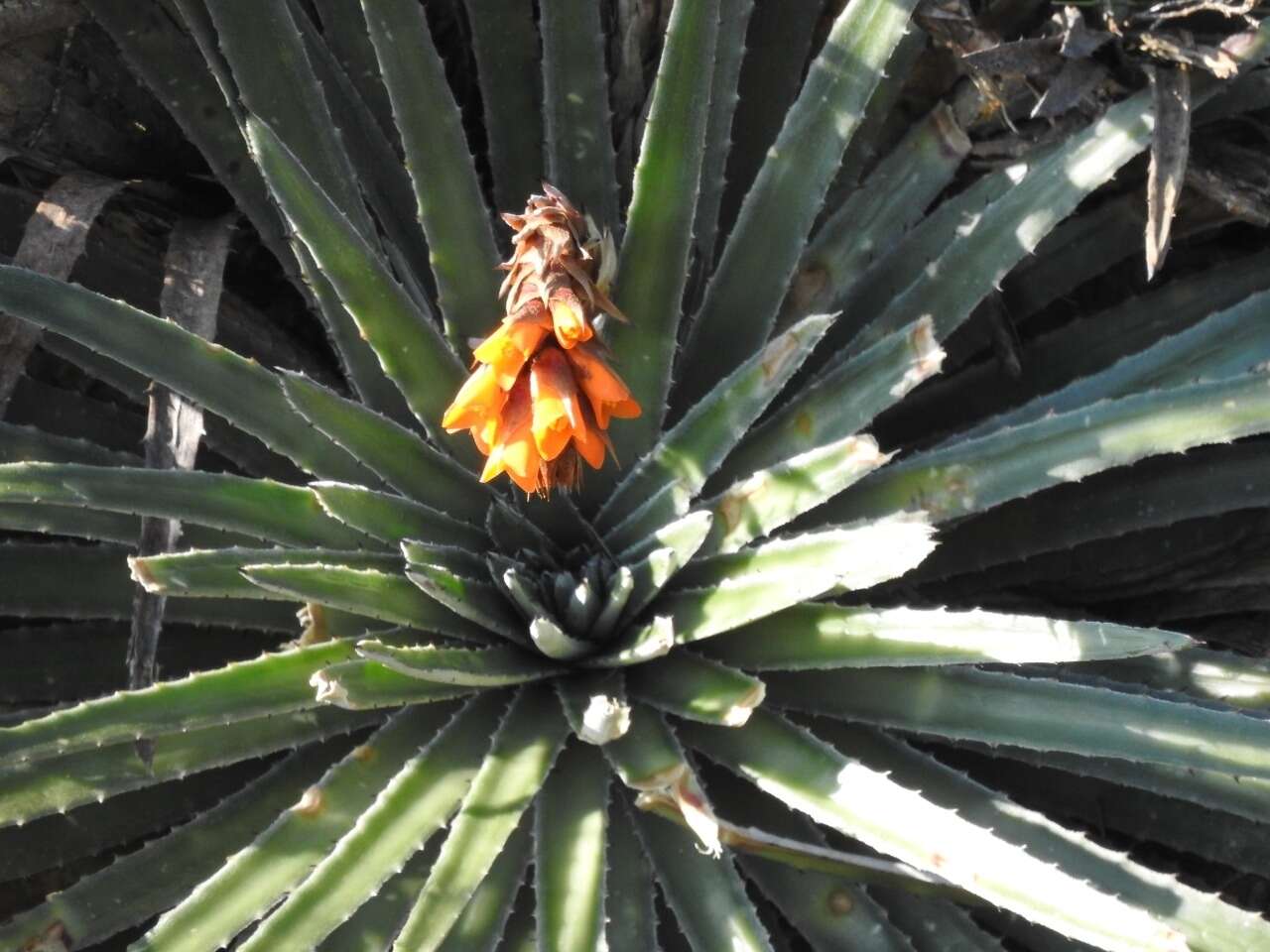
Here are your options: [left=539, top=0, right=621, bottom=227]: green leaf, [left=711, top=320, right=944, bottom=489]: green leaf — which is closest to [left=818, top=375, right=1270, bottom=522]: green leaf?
[left=711, top=320, right=944, bottom=489]: green leaf

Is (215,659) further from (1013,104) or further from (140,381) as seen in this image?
(1013,104)

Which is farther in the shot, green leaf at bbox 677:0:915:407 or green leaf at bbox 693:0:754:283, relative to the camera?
green leaf at bbox 693:0:754:283

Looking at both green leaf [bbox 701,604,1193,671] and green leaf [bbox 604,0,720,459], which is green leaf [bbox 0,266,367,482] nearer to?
green leaf [bbox 604,0,720,459]

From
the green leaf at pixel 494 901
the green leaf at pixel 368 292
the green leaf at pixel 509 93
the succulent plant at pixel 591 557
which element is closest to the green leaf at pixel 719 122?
the succulent plant at pixel 591 557

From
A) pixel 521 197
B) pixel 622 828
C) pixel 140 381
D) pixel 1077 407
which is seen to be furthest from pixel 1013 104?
pixel 140 381

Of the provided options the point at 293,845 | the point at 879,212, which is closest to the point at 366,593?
the point at 293,845

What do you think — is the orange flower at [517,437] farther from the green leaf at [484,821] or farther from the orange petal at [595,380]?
the green leaf at [484,821]

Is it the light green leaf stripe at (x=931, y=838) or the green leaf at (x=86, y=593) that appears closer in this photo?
the light green leaf stripe at (x=931, y=838)
